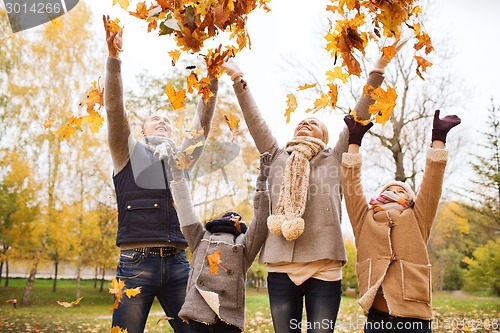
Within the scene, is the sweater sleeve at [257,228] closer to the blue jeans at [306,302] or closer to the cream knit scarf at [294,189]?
the cream knit scarf at [294,189]

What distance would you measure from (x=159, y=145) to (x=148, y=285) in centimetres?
76

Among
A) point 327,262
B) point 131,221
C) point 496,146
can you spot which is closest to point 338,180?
point 327,262

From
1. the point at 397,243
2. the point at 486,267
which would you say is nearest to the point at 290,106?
the point at 397,243

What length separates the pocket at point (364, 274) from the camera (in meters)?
2.24

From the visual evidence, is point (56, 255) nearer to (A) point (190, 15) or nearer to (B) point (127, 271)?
(B) point (127, 271)

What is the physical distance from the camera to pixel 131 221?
2424mm

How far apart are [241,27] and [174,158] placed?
81 centimetres

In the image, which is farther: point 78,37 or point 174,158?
point 78,37

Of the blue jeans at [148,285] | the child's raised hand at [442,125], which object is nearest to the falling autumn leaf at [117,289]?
the blue jeans at [148,285]

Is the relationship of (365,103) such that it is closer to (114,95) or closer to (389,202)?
(389,202)

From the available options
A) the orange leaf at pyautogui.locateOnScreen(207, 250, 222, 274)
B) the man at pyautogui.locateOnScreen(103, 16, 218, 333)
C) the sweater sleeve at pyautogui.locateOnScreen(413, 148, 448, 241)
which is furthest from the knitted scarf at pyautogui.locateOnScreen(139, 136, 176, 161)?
the sweater sleeve at pyautogui.locateOnScreen(413, 148, 448, 241)

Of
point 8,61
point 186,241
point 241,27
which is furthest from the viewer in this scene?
point 8,61

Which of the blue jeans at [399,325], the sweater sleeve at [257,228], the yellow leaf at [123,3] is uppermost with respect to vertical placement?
the yellow leaf at [123,3]

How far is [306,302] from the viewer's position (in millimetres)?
2197
